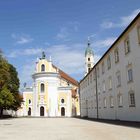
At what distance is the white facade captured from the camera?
24312 mm

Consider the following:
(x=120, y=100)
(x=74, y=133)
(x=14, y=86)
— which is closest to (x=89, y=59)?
(x=14, y=86)

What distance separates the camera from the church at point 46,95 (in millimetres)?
74062

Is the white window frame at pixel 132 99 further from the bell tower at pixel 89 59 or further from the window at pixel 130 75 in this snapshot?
the bell tower at pixel 89 59

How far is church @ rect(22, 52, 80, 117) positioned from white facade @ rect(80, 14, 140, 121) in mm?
36707

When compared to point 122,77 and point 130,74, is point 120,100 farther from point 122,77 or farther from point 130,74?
point 130,74

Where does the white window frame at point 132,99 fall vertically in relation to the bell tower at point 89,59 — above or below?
below

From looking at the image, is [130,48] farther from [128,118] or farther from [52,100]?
[52,100]

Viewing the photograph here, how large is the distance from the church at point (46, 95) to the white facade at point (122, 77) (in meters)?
36.7

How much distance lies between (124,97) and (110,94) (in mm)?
5957

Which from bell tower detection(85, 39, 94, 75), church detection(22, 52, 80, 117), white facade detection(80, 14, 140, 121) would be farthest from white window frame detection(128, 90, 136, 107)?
bell tower detection(85, 39, 94, 75)

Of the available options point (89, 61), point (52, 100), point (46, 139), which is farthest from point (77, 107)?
point (46, 139)

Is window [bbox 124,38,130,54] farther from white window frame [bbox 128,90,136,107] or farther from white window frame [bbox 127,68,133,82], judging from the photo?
white window frame [bbox 128,90,136,107]

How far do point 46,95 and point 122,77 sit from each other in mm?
48131

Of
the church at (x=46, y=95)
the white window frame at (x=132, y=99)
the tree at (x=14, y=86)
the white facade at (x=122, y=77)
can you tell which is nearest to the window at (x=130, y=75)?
the white facade at (x=122, y=77)
